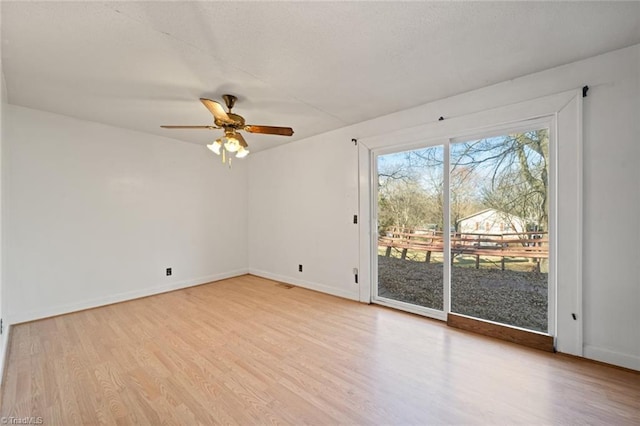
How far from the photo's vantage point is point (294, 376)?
1881mm

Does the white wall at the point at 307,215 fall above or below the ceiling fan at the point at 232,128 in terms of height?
below

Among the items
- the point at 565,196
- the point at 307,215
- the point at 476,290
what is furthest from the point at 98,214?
the point at 565,196

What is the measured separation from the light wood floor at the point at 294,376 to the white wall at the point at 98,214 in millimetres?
562

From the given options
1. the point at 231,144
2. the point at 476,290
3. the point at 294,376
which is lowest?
the point at 294,376

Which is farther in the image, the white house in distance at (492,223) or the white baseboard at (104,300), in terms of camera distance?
the white baseboard at (104,300)

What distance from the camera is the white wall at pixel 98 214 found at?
2.86 meters

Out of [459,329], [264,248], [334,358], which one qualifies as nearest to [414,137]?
[459,329]

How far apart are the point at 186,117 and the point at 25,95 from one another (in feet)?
4.71

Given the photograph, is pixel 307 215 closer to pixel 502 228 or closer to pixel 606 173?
pixel 502 228

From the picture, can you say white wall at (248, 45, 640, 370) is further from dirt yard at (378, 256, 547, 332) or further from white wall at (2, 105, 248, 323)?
white wall at (2, 105, 248, 323)

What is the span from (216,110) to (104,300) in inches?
121

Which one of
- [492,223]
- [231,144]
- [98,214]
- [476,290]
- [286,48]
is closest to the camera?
[286,48]

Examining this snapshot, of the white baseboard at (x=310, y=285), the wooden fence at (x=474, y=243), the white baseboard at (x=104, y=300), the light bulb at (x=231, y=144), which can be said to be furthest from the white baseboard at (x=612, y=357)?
the white baseboard at (x=104, y=300)

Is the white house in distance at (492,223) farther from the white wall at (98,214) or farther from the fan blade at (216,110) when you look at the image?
the white wall at (98,214)
